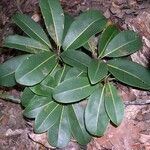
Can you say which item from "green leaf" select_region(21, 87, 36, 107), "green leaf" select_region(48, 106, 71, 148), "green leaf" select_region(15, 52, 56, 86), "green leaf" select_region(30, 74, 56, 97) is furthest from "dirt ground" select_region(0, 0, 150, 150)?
"green leaf" select_region(15, 52, 56, 86)

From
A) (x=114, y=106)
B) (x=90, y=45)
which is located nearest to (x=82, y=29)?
(x=90, y=45)

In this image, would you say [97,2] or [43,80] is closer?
[43,80]

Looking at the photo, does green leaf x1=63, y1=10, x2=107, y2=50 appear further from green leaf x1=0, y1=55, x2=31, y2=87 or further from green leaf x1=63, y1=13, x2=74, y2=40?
green leaf x1=0, y1=55, x2=31, y2=87

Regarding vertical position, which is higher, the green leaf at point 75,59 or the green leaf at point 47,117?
the green leaf at point 75,59

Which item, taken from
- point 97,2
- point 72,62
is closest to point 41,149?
point 72,62

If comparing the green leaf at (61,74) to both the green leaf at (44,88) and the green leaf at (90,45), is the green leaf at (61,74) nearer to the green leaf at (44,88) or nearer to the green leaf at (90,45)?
the green leaf at (44,88)

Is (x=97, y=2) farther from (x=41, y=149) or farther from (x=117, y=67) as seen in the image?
(x=41, y=149)

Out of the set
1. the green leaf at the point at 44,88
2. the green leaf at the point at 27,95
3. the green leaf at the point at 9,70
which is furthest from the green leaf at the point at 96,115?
the green leaf at the point at 9,70
